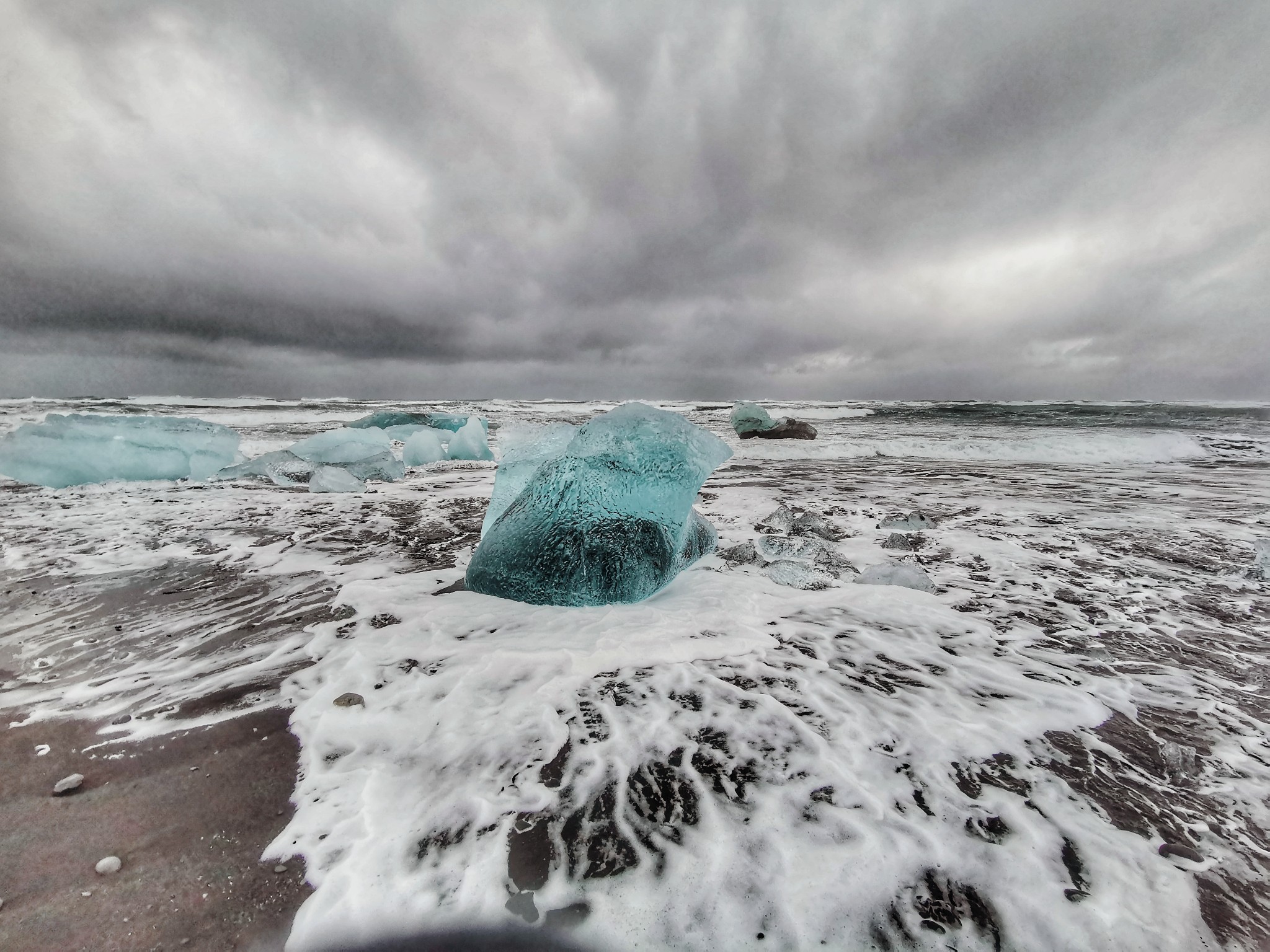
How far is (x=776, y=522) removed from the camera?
218 inches

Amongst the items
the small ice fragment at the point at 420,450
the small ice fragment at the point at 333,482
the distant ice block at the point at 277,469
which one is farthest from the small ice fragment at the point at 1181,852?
the small ice fragment at the point at 420,450

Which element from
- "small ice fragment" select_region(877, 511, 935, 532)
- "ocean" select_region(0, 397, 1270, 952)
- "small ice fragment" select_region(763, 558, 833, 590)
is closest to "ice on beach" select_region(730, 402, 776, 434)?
"small ice fragment" select_region(877, 511, 935, 532)

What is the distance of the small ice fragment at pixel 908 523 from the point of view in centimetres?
539

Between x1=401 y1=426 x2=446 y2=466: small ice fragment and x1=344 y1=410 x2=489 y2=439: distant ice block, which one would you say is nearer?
x1=401 y1=426 x2=446 y2=466: small ice fragment

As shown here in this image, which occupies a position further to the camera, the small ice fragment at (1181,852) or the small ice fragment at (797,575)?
the small ice fragment at (797,575)

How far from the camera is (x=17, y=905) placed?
50.9 inches

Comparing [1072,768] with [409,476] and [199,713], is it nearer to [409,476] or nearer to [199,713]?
[199,713]

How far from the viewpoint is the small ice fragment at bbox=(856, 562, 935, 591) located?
3.69 m

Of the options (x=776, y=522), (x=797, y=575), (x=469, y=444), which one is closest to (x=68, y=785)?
(x=797, y=575)

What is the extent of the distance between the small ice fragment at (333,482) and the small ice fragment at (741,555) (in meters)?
5.83

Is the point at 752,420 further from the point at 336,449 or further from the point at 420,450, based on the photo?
the point at 336,449

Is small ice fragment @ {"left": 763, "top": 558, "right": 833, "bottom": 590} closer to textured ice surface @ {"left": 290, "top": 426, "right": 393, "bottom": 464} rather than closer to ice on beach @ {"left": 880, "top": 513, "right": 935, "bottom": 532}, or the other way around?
ice on beach @ {"left": 880, "top": 513, "right": 935, "bottom": 532}

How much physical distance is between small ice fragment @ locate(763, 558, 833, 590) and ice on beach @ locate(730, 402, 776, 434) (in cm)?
1396

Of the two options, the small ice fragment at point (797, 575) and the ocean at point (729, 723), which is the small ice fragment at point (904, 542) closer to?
the ocean at point (729, 723)
